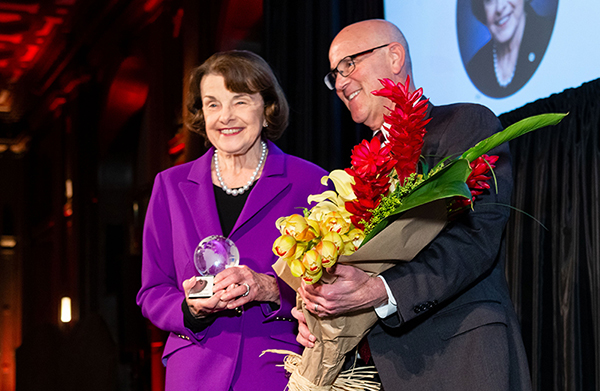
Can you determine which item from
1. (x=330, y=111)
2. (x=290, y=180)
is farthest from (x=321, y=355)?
(x=330, y=111)

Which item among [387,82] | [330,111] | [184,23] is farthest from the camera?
[184,23]

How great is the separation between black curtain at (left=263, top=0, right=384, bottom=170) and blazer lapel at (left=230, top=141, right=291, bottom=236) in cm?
137

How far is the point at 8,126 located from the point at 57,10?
1244 mm

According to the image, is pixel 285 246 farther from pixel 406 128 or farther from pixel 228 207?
pixel 228 207

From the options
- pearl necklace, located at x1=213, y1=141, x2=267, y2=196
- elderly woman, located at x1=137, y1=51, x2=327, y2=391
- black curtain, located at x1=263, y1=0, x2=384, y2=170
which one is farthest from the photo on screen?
pearl necklace, located at x1=213, y1=141, x2=267, y2=196

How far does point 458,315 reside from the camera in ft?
4.55

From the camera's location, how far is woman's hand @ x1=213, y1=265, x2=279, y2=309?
1700 mm

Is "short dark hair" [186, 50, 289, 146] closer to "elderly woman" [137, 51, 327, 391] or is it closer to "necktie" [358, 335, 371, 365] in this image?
"elderly woman" [137, 51, 327, 391]

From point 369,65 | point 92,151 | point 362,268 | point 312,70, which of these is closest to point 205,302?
point 362,268

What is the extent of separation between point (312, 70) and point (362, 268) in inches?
101

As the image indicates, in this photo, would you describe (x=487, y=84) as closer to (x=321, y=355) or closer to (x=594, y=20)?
(x=594, y=20)

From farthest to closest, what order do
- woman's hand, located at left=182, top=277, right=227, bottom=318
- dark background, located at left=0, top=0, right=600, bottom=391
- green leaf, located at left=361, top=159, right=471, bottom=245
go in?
dark background, located at left=0, top=0, right=600, bottom=391 < woman's hand, located at left=182, top=277, right=227, bottom=318 < green leaf, located at left=361, top=159, right=471, bottom=245

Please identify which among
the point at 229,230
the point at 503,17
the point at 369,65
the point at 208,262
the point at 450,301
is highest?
the point at 503,17

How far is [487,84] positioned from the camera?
2.56 metres
